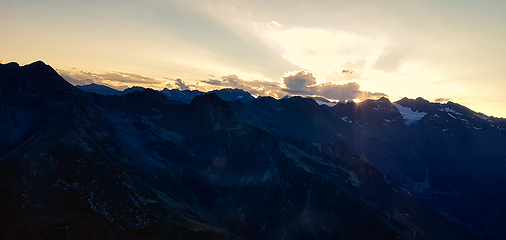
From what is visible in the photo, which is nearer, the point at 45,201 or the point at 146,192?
the point at 45,201

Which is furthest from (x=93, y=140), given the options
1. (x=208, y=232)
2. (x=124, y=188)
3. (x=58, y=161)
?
(x=208, y=232)

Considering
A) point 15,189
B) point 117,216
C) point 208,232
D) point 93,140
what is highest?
point 93,140

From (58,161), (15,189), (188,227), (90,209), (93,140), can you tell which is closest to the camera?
(15,189)

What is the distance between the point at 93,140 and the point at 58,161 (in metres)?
37.8

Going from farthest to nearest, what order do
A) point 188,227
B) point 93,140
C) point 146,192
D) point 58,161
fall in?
point 93,140, point 146,192, point 188,227, point 58,161

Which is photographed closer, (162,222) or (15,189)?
(15,189)

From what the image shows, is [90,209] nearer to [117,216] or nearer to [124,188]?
[117,216]

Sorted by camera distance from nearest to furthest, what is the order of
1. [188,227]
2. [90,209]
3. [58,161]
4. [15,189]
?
1. [15,189]
2. [90,209]
3. [58,161]
4. [188,227]

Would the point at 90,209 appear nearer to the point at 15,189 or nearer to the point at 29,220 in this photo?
the point at 29,220

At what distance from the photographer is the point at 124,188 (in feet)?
524

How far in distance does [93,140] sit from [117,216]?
247 ft

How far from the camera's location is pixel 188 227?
158875 millimetres

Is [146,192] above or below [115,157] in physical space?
below

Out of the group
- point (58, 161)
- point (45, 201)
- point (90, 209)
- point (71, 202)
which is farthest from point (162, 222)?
point (58, 161)
